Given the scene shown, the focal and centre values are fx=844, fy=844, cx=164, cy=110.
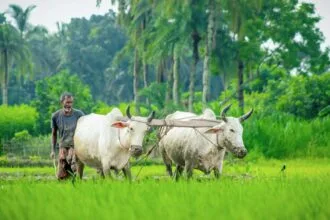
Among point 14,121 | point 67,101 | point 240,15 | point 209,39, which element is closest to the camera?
point 67,101

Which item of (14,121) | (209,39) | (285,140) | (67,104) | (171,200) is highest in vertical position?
(209,39)

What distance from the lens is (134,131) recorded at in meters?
9.97

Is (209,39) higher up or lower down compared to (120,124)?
higher up

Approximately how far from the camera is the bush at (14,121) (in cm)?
3569

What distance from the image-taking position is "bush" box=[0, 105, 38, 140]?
3569 cm

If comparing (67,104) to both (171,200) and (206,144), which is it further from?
(171,200)

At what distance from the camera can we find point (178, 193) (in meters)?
7.29

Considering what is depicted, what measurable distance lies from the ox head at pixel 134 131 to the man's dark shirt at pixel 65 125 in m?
0.55

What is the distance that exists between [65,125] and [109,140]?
57 cm

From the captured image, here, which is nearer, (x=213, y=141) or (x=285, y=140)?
(x=213, y=141)

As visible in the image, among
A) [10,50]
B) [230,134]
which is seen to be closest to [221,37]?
[10,50]

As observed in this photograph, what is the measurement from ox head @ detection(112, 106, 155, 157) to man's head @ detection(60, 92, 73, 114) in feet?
1.92

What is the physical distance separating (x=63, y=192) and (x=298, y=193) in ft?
6.74

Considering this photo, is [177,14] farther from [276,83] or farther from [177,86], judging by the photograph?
[276,83]
